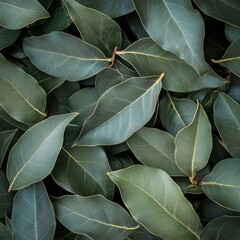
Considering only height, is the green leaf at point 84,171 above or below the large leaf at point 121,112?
below

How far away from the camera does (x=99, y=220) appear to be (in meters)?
0.80

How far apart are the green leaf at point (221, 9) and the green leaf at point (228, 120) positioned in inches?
4.8

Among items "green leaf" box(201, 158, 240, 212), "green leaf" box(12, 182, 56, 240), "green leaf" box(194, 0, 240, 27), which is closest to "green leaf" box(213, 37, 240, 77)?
"green leaf" box(194, 0, 240, 27)

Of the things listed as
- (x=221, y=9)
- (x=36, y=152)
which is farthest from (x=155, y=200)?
Result: (x=221, y=9)

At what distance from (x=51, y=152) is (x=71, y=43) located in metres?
0.19

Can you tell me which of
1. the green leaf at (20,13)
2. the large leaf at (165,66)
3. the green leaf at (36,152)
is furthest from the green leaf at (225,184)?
the green leaf at (20,13)

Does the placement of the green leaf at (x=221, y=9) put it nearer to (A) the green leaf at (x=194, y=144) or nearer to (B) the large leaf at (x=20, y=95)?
(A) the green leaf at (x=194, y=144)

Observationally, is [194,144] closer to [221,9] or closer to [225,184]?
[225,184]

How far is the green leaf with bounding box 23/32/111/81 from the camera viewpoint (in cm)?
82

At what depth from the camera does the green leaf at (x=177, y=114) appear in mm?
811

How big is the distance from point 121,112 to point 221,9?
236 mm

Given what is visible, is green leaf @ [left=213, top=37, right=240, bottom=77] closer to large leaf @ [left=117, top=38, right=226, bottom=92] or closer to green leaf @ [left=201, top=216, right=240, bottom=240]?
large leaf @ [left=117, top=38, right=226, bottom=92]

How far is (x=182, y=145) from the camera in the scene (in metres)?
0.77

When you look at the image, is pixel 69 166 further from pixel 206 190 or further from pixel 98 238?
pixel 206 190
